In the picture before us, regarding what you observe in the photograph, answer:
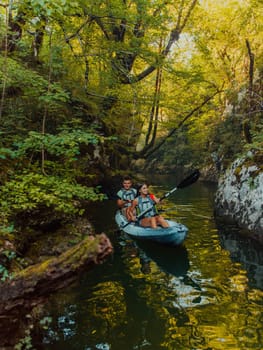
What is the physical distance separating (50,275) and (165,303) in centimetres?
305

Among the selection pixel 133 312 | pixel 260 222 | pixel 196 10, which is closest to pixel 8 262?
pixel 133 312

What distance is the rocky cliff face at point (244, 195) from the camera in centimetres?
901

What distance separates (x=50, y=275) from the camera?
8.85 feet

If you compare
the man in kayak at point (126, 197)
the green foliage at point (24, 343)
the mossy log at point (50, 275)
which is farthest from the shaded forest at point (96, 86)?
the man in kayak at point (126, 197)

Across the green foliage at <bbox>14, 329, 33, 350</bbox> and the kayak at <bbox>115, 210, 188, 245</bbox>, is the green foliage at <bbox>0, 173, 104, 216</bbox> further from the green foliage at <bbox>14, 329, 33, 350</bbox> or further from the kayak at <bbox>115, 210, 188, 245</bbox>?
the kayak at <bbox>115, 210, 188, 245</bbox>

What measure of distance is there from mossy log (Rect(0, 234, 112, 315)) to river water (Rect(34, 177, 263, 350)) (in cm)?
123

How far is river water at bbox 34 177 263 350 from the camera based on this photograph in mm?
4117

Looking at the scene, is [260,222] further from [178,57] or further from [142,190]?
[178,57]

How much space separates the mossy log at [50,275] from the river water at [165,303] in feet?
4.04

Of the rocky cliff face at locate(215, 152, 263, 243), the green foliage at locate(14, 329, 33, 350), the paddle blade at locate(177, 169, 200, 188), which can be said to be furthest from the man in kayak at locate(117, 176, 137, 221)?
the green foliage at locate(14, 329, 33, 350)

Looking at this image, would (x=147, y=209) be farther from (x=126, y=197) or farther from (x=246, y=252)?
(x=246, y=252)

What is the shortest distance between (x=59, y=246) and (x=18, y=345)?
330cm

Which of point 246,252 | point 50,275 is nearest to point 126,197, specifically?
point 246,252

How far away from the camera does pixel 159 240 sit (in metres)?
8.66
